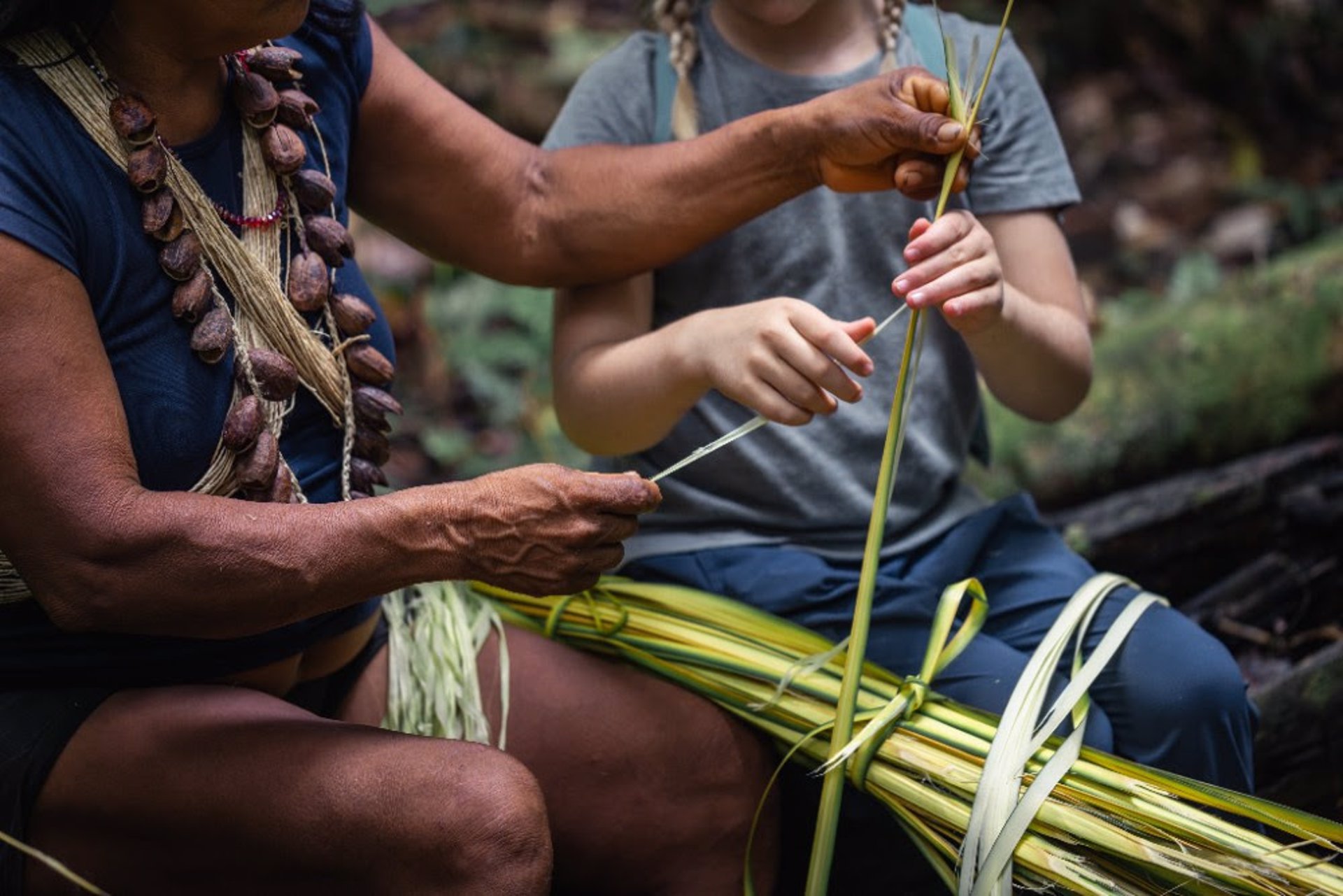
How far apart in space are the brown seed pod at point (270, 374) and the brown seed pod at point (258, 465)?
0.05 m

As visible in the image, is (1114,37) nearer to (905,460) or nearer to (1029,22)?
(1029,22)

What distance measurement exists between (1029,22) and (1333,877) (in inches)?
206

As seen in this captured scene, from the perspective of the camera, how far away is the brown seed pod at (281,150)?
165 centimetres

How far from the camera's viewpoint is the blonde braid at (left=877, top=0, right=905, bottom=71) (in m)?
2.06

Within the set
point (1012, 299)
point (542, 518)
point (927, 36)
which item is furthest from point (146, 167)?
point (927, 36)

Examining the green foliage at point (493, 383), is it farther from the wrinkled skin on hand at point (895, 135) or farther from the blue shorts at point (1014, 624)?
the wrinkled skin on hand at point (895, 135)

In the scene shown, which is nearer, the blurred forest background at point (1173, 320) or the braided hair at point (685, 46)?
the braided hair at point (685, 46)

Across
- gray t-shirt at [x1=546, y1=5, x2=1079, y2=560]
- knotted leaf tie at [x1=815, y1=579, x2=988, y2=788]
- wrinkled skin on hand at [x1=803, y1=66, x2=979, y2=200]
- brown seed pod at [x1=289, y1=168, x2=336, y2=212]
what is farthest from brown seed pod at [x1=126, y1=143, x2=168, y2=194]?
knotted leaf tie at [x1=815, y1=579, x2=988, y2=788]

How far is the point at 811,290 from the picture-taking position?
2.07 meters

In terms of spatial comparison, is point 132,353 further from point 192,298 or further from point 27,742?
point 27,742

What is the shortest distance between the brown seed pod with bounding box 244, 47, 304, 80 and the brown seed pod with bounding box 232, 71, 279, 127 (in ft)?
0.07

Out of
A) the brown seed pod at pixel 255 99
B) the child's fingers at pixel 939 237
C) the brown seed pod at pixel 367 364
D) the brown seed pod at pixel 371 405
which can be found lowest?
the brown seed pod at pixel 371 405

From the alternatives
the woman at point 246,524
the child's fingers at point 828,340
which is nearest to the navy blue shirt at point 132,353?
the woman at point 246,524

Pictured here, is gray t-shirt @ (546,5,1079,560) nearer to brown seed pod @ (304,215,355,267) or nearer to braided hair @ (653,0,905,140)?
braided hair @ (653,0,905,140)
